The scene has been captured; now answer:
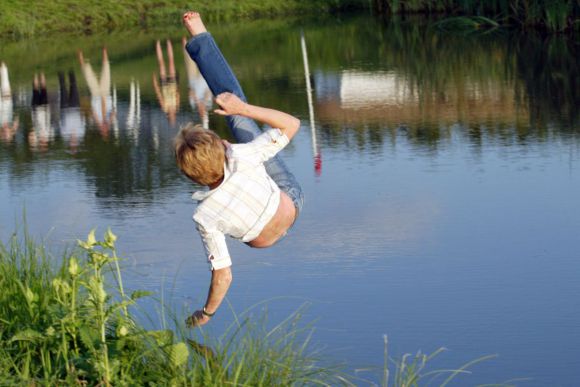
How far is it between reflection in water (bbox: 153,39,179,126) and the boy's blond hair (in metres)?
8.80

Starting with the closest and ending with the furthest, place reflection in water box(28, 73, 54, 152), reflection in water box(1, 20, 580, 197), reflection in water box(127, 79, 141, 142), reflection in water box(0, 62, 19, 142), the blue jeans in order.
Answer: the blue jeans < reflection in water box(1, 20, 580, 197) < reflection in water box(28, 73, 54, 152) < reflection in water box(127, 79, 141, 142) < reflection in water box(0, 62, 19, 142)

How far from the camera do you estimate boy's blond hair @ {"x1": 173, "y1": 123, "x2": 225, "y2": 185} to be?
548 cm

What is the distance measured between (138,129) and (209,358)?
8.94 m

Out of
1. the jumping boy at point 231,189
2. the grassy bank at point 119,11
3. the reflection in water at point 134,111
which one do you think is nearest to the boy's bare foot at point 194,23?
the jumping boy at point 231,189

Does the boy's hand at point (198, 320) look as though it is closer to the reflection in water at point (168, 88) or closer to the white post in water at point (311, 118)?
the white post in water at point (311, 118)

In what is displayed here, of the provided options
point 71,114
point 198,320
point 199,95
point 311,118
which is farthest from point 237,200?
point 199,95

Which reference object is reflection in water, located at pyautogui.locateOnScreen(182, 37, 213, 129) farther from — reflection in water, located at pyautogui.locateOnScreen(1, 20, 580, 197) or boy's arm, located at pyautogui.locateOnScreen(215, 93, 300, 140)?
boy's arm, located at pyautogui.locateOnScreen(215, 93, 300, 140)

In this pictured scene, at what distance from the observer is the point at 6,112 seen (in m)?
15.9

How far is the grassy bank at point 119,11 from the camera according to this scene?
27.8 metres

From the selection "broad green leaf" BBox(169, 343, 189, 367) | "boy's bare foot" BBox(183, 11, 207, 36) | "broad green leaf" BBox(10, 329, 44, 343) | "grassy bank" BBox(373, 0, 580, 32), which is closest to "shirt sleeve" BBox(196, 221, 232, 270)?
"broad green leaf" BBox(169, 343, 189, 367)

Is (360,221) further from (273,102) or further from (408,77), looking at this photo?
(408,77)

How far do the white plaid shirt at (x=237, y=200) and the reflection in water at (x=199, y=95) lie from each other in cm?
804

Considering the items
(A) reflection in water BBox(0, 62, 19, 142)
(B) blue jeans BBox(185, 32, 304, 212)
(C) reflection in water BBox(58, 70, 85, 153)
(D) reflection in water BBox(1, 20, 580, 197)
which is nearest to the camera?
(B) blue jeans BBox(185, 32, 304, 212)

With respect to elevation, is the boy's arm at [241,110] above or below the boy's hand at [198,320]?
above
